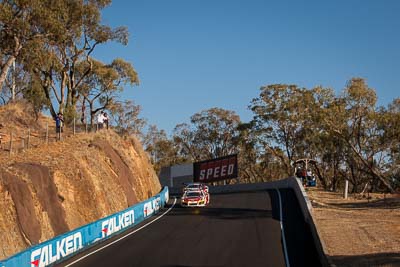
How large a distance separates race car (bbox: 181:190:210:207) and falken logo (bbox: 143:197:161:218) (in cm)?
222

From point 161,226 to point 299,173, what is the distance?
2883cm

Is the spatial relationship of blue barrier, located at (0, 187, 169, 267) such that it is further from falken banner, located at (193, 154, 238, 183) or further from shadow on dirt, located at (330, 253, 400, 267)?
falken banner, located at (193, 154, 238, 183)

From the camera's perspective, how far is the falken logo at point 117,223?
2809cm

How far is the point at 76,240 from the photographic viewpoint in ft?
79.3

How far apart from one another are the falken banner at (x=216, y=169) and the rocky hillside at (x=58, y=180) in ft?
56.0

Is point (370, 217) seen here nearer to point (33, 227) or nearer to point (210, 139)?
point (33, 227)

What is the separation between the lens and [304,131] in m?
76.5

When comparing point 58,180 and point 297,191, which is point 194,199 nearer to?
point 297,191

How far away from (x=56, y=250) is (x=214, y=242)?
7.65 m

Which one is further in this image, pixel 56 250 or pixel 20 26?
pixel 20 26

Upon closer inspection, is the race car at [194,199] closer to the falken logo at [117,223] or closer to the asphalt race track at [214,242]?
the asphalt race track at [214,242]

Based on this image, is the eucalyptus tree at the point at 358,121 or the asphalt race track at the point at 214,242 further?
the eucalyptus tree at the point at 358,121

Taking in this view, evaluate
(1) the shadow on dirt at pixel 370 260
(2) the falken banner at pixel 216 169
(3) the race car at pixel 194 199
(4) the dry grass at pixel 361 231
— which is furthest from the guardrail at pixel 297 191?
(3) the race car at pixel 194 199

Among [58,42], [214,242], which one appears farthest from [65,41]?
[214,242]
